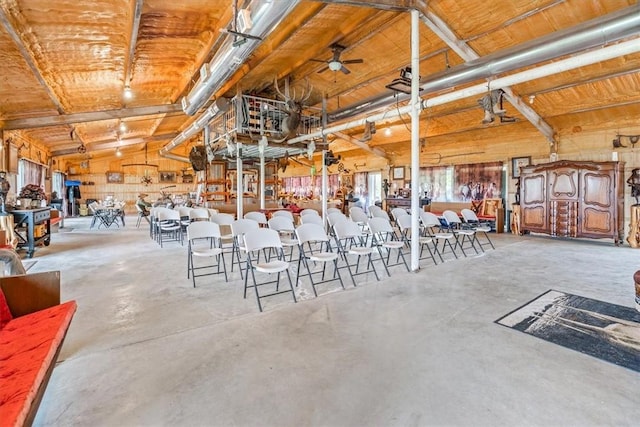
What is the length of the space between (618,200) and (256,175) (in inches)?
453

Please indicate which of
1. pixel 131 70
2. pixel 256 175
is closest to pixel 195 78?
pixel 131 70

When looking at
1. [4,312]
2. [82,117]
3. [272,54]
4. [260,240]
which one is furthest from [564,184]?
[82,117]

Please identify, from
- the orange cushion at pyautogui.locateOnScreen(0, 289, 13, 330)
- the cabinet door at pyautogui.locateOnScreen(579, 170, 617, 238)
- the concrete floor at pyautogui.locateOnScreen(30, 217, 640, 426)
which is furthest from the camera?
the cabinet door at pyautogui.locateOnScreen(579, 170, 617, 238)

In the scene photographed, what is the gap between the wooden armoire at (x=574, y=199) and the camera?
7602 millimetres

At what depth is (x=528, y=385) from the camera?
209cm

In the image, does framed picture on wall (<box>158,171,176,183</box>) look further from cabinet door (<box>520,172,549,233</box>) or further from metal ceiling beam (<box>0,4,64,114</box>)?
cabinet door (<box>520,172,549,233</box>)

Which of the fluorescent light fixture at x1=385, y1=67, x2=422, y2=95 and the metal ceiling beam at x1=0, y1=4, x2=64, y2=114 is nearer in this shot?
the metal ceiling beam at x1=0, y1=4, x2=64, y2=114

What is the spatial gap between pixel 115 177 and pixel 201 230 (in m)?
18.4

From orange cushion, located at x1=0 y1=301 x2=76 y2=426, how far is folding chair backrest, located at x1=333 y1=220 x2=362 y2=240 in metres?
3.15

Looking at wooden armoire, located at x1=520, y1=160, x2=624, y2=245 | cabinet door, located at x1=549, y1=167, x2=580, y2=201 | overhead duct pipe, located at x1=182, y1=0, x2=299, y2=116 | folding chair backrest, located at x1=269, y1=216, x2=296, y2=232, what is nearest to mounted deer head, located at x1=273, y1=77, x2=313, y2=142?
overhead duct pipe, located at x1=182, y1=0, x2=299, y2=116

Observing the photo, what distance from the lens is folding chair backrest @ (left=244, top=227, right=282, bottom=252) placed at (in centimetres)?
368

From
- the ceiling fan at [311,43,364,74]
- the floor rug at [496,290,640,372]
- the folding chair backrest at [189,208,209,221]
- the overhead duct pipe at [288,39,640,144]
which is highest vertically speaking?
the ceiling fan at [311,43,364,74]

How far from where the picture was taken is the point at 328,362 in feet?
7.70

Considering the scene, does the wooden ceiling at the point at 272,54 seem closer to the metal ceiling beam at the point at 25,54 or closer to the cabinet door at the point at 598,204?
the metal ceiling beam at the point at 25,54
